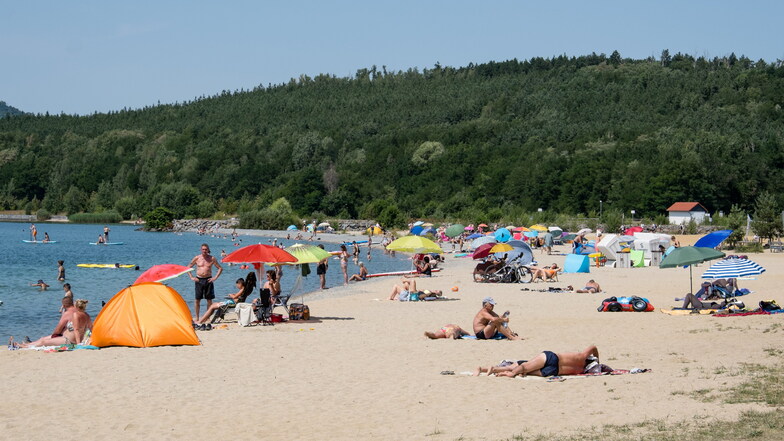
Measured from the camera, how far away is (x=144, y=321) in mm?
13023

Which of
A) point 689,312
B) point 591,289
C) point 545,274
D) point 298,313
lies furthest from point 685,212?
point 298,313

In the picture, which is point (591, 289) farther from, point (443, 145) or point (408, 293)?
point (443, 145)

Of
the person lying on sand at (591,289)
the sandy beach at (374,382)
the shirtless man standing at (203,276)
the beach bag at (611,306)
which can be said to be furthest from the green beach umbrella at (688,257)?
the shirtless man standing at (203,276)

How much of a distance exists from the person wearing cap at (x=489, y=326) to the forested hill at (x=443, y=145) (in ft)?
185

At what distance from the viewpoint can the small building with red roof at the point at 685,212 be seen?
64875 millimetres

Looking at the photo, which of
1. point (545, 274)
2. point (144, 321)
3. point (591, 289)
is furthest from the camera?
point (545, 274)

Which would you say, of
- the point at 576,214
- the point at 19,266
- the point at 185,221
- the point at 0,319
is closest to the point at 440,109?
the point at 185,221

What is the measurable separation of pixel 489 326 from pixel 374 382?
342 cm

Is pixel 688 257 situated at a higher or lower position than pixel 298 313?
higher

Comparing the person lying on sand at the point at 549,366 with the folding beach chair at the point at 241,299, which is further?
the folding beach chair at the point at 241,299

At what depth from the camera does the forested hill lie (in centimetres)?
7631

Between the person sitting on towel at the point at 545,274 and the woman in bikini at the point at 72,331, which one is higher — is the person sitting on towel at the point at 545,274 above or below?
below

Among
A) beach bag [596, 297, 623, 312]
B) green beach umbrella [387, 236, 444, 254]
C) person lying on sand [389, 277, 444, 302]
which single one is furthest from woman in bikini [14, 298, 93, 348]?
green beach umbrella [387, 236, 444, 254]

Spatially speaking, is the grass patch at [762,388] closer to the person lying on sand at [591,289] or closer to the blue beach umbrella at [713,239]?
the person lying on sand at [591,289]
